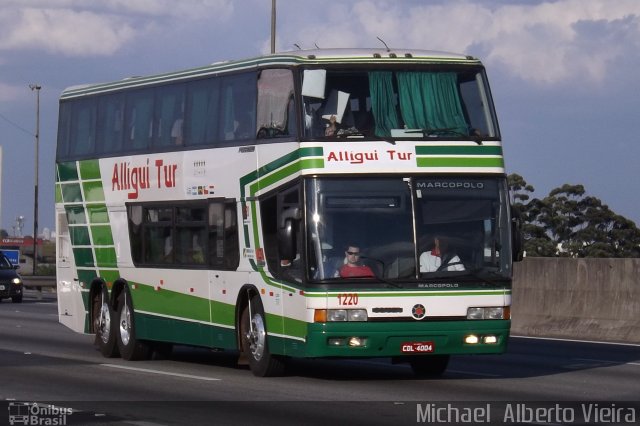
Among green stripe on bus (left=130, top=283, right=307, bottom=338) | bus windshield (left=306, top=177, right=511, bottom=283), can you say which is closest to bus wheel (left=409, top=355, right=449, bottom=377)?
bus windshield (left=306, top=177, right=511, bottom=283)

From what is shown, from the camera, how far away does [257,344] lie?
17.2 metres

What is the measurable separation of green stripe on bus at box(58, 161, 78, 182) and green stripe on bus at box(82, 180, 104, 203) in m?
0.40

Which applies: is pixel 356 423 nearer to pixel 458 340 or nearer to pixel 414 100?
pixel 458 340

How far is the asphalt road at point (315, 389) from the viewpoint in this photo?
13.2 meters

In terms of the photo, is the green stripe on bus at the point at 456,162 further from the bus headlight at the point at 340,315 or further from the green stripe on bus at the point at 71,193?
the green stripe on bus at the point at 71,193

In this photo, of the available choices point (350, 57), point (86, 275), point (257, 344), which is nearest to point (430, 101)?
point (350, 57)

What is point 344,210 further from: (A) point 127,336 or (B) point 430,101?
(A) point 127,336

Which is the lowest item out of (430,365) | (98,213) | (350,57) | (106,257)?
(430,365)

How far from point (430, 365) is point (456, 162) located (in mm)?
2795

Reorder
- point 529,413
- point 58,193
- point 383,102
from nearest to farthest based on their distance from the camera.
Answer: point 529,413 < point 383,102 < point 58,193

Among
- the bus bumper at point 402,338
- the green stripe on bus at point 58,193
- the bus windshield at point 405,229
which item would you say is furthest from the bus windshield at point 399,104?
the green stripe on bus at point 58,193

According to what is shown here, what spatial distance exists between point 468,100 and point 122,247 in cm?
663

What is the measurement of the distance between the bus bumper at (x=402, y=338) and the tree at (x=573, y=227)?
3552cm

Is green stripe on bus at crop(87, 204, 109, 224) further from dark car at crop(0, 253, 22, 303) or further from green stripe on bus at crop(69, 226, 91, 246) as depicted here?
dark car at crop(0, 253, 22, 303)
